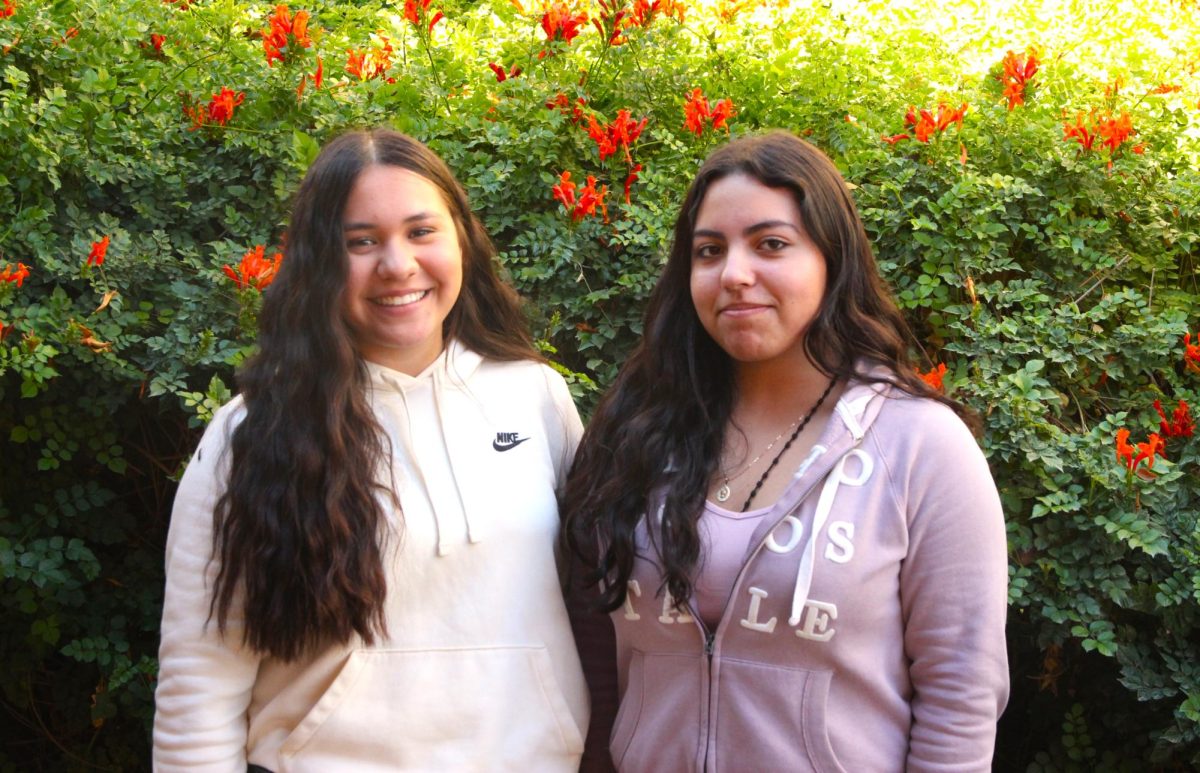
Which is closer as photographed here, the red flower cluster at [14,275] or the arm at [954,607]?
the arm at [954,607]

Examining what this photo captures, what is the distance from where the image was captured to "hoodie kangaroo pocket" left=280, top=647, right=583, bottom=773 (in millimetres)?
2045

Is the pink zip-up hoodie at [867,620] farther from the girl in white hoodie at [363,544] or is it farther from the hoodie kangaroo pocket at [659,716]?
the girl in white hoodie at [363,544]

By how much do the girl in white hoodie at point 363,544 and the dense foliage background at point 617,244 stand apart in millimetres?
697

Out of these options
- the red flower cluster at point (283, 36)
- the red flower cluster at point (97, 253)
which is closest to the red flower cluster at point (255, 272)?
the red flower cluster at point (97, 253)

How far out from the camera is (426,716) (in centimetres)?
207

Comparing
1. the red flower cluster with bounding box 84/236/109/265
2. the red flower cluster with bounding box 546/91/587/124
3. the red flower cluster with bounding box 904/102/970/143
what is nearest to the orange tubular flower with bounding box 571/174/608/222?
the red flower cluster with bounding box 546/91/587/124

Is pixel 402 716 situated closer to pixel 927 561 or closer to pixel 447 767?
pixel 447 767

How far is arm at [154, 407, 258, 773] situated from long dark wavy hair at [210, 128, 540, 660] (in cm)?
3

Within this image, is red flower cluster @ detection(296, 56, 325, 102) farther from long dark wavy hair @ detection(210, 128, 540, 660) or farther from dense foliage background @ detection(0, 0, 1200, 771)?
long dark wavy hair @ detection(210, 128, 540, 660)

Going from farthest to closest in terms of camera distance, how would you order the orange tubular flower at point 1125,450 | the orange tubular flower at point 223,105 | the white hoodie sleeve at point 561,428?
the orange tubular flower at point 223,105
the orange tubular flower at point 1125,450
the white hoodie sleeve at point 561,428

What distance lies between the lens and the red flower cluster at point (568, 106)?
11.4 ft

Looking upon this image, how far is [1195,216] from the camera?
128 inches

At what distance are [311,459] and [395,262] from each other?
0.39m

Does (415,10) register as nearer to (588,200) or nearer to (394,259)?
(588,200)
